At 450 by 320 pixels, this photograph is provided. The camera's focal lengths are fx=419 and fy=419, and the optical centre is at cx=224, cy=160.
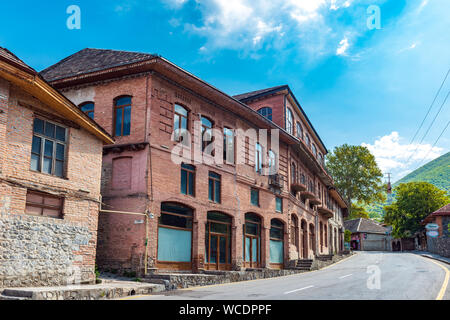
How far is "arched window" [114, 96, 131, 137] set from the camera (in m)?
20.0

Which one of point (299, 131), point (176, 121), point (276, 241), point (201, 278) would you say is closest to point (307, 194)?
point (299, 131)

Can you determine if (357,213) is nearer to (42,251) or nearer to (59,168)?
(59,168)

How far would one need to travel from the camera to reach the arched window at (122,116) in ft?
65.5

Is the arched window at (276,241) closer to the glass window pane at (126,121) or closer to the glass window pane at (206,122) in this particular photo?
the glass window pane at (206,122)

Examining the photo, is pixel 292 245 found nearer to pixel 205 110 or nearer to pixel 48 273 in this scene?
pixel 205 110

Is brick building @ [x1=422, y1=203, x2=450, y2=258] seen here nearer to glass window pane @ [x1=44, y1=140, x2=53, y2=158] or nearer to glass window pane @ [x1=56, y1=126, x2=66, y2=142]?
glass window pane @ [x1=56, y1=126, x2=66, y2=142]

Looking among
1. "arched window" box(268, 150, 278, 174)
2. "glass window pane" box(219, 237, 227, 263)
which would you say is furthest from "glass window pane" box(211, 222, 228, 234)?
"arched window" box(268, 150, 278, 174)

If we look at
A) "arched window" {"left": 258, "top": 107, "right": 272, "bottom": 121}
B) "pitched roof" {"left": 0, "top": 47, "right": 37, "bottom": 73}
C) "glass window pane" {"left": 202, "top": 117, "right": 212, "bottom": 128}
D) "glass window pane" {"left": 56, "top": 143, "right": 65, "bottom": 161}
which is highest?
"arched window" {"left": 258, "top": 107, "right": 272, "bottom": 121}

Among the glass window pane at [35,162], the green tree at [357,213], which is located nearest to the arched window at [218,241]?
the glass window pane at [35,162]

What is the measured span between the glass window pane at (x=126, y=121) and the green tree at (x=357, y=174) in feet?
172

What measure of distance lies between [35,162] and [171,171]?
7.04 meters

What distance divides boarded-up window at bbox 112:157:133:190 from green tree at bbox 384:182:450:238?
186 feet

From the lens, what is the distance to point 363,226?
84938mm

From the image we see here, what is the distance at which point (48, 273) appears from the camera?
13.4 metres
